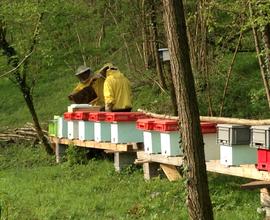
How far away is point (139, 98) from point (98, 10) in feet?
14.7

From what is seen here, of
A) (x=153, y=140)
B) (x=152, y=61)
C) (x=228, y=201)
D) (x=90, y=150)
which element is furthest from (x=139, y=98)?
(x=228, y=201)

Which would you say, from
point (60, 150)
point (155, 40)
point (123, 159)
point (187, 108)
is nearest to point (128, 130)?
point (123, 159)

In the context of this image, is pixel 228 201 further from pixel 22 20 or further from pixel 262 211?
pixel 22 20

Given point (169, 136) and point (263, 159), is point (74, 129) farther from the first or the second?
point (263, 159)

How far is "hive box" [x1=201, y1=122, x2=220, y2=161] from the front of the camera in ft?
29.9

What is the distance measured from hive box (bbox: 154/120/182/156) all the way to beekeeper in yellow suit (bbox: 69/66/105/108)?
13.1 feet

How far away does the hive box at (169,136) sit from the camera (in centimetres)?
941

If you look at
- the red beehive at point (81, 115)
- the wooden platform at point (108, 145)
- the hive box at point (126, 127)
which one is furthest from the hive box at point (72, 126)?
the hive box at point (126, 127)

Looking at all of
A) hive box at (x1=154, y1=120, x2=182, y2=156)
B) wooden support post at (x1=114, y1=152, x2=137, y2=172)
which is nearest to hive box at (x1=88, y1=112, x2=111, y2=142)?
wooden support post at (x1=114, y1=152, x2=137, y2=172)

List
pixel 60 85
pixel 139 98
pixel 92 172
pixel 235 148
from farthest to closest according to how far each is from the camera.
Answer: pixel 60 85 → pixel 139 98 → pixel 92 172 → pixel 235 148

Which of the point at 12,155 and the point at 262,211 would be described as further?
the point at 12,155

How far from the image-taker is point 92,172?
11.9 metres

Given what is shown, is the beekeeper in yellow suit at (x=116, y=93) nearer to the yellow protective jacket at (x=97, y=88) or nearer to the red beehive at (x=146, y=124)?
the yellow protective jacket at (x=97, y=88)

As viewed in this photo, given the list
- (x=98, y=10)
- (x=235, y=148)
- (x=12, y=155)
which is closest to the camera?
(x=235, y=148)
